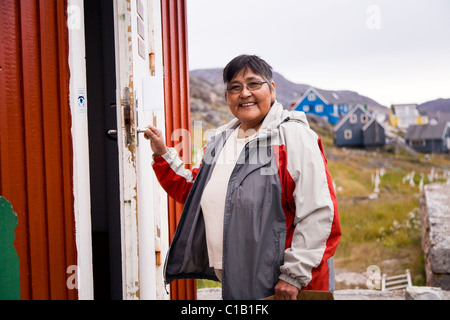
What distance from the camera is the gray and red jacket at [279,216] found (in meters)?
1.75

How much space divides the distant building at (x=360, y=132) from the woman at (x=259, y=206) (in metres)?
13.8

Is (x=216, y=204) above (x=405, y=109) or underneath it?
underneath

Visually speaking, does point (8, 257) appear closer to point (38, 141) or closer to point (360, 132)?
point (38, 141)

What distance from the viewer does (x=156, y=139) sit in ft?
7.19

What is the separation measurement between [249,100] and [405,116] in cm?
1449

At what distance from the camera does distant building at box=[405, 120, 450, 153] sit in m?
14.1

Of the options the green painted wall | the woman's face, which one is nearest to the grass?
the woman's face

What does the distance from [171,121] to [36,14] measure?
1714mm

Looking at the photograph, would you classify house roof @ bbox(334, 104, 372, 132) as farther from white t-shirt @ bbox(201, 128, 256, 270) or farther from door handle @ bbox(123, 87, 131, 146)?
door handle @ bbox(123, 87, 131, 146)

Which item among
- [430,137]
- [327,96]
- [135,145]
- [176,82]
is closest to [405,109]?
[430,137]

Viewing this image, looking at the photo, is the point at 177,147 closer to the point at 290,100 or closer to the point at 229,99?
the point at 229,99

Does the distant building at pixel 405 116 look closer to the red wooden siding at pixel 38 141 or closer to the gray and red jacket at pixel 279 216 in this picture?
the gray and red jacket at pixel 279 216

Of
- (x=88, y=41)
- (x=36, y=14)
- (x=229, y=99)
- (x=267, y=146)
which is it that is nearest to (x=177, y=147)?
(x=88, y=41)

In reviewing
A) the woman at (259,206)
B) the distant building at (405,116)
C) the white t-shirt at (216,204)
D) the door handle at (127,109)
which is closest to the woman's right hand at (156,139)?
the woman at (259,206)
